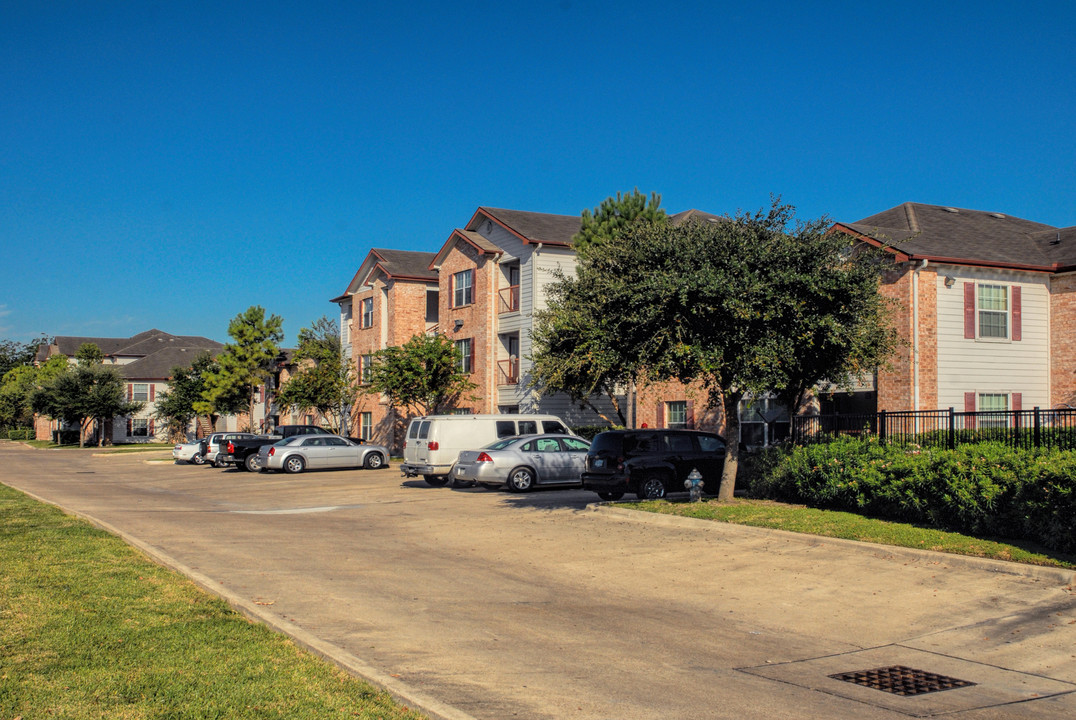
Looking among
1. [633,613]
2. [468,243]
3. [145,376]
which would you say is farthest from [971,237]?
[145,376]

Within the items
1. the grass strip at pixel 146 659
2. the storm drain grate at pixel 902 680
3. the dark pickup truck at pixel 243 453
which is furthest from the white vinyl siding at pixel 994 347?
the dark pickup truck at pixel 243 453

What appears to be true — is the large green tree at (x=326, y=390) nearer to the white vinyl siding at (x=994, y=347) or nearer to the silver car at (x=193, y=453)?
the silver car at (x=193, y=453)

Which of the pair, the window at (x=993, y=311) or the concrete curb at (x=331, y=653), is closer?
the concrete curb at (x=331, y=653)

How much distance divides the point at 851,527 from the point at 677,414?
55.9ft

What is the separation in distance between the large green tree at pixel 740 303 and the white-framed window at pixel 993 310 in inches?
390

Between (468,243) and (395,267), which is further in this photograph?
(395,267)

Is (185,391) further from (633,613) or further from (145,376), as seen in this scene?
(633,613)

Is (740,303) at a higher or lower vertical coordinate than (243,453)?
higher

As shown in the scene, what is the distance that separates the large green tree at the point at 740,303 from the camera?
14797mm

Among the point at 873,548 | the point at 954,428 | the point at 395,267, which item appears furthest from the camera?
the point at 395,267

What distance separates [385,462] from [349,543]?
20.0m

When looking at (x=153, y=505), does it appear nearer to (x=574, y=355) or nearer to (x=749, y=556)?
(x=574, y=355)

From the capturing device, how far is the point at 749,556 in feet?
40.0

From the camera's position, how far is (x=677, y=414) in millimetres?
30422
